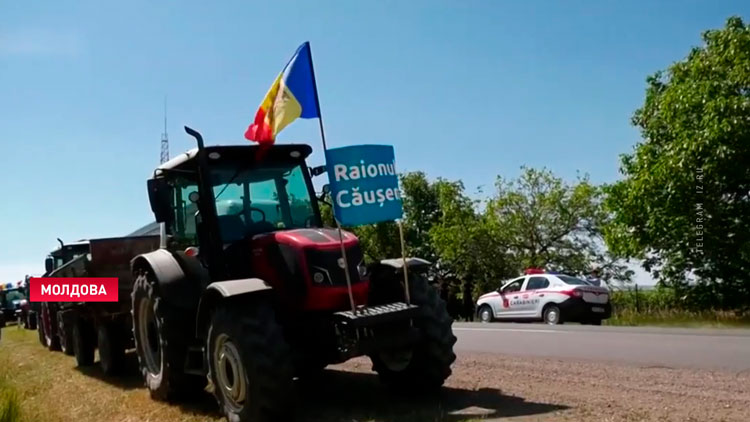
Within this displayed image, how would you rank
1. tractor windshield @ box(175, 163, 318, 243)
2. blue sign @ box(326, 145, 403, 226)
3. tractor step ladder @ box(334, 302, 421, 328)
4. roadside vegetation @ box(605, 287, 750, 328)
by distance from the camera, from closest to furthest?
tractor step ladder @ box(334, 302, 421, 328) < blue sign @ box(326, 145, 403, 226) < tractor windshield @ box(175, 163, 318, 243) < roadside vegetation @ box(605, 287, 750, 328)

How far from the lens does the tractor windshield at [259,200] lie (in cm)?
837

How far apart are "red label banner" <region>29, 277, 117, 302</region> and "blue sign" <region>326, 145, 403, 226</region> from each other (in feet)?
19.9

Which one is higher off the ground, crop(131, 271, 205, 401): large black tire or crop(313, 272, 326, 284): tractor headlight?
crop(313, 272, 326, 284): tractor headlight

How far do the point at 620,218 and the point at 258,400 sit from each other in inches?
846

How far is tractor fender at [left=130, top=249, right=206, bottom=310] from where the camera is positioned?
8.48 meters

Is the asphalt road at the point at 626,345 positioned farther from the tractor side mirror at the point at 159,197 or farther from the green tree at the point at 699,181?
the green tree at the point at 699,181

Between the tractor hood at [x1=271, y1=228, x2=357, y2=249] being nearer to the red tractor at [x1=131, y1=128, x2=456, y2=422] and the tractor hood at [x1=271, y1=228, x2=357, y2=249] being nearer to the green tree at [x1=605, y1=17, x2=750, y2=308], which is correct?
the red tractor at [x1=131, y1=128, x2=456, y2=422]

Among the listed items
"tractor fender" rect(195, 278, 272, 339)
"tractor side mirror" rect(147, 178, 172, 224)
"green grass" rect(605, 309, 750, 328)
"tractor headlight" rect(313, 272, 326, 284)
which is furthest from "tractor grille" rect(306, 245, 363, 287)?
"green grass" rect(605, 309, 750, 328)

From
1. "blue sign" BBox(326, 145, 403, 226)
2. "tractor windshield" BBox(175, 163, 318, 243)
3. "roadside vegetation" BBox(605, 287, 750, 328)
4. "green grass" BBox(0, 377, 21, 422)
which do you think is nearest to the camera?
"green grass" BBox(0, 377, 21, 422)

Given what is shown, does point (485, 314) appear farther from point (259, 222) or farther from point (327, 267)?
point (327, 267)

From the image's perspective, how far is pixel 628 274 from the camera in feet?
149

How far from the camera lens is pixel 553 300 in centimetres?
2231

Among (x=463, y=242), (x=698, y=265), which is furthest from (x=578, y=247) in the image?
(x=698, y=265)

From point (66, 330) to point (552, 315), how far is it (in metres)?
13.0
